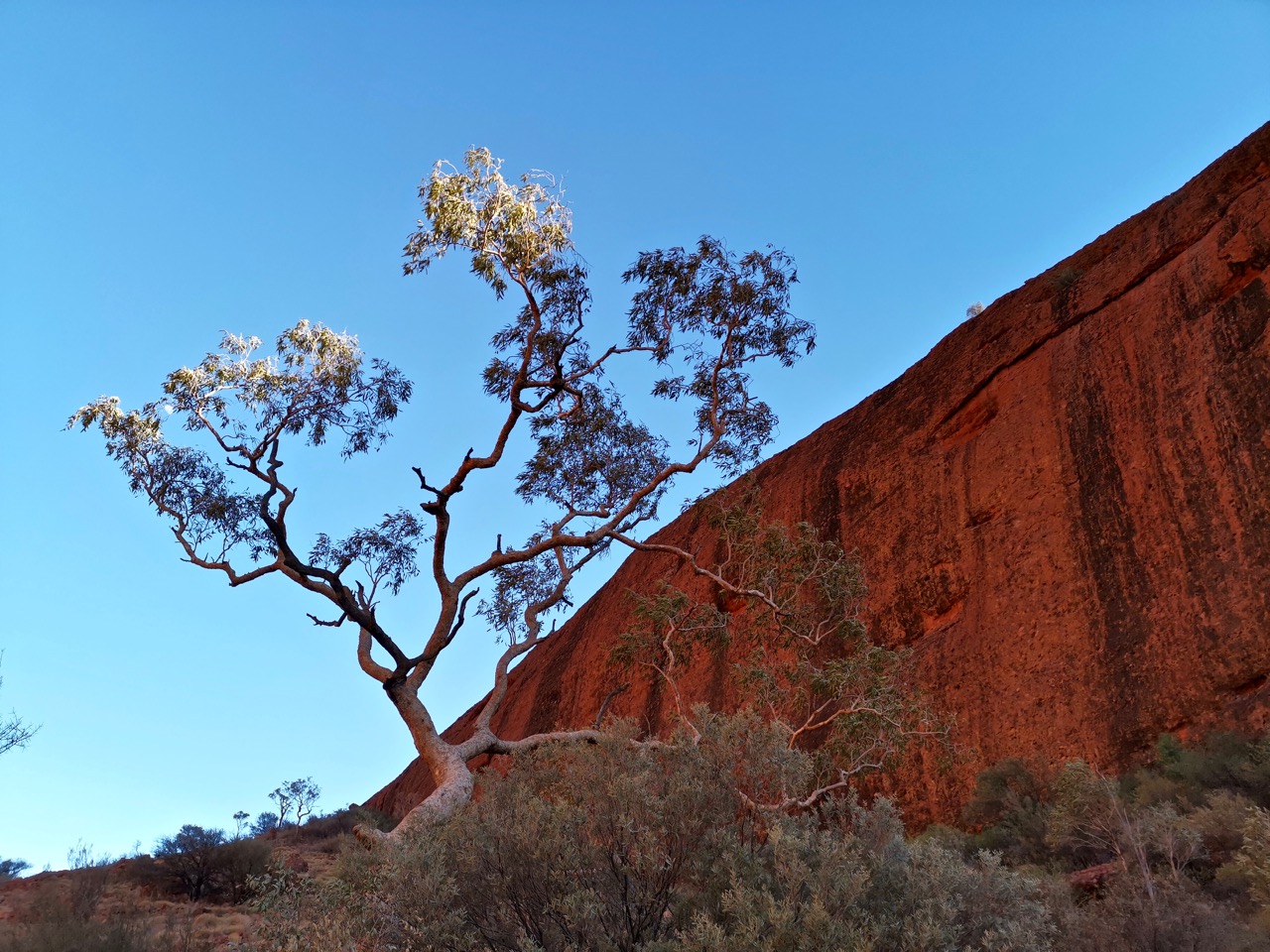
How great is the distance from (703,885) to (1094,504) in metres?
9.51

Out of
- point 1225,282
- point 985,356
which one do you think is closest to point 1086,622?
point 1225,282

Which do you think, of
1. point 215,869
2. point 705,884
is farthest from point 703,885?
point 215,869

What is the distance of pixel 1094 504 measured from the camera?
11.6 m

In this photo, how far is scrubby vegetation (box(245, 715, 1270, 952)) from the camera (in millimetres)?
3732

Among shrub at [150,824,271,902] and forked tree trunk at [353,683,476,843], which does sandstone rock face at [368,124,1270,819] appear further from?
shrub at [150,824,271,902]

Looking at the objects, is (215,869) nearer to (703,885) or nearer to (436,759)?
(436,759)

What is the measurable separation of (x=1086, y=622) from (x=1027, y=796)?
8.75 feet

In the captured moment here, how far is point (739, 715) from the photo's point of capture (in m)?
5.23

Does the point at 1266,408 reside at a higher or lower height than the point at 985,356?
lower

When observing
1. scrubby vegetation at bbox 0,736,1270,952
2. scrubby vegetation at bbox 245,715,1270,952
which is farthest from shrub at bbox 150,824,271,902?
scrubby vegetation at bbox 245,715,1270,952

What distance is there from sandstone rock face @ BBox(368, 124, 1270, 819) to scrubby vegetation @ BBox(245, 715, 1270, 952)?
4.69 m

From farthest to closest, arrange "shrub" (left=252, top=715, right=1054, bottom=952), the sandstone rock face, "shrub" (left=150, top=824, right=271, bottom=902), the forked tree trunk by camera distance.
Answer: "shrub" (left=150, top=824, right=271, bottom=902) < the sandstone rock face < the forked tree trunk < "shrub" (left=252, top=715, right=1054, bottom=952)

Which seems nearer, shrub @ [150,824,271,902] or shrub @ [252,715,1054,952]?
shrub @ [252,715,1054,952]

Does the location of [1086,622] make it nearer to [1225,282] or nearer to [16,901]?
[1225,282]
